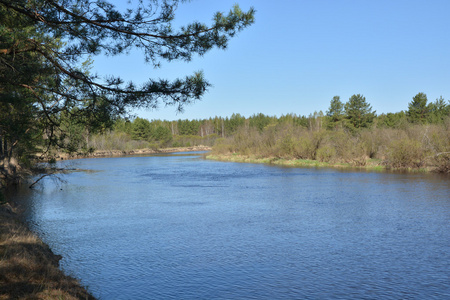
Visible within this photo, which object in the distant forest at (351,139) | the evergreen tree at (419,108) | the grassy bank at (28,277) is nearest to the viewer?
the grassy bank at (28,277)

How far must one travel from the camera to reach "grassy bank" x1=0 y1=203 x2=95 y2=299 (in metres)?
6.75

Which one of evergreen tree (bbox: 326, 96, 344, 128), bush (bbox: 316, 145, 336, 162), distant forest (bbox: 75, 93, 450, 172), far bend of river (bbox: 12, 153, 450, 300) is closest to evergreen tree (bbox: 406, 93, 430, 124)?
distant forest (bbox: 75, 93, 450, 172)

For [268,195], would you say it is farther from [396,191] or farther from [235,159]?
[235,159]

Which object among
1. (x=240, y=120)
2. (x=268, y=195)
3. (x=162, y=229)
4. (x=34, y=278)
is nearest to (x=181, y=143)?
(x=240, y=120)

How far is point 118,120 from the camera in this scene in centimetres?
930

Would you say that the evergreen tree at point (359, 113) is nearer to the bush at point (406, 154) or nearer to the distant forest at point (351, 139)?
the distant forest at point (351, 139)

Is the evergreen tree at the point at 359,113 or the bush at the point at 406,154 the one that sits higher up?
the evergreen tree at the point at 359,113

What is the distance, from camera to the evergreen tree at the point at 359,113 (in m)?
69.5

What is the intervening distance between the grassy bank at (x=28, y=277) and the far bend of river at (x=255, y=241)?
1.07 m

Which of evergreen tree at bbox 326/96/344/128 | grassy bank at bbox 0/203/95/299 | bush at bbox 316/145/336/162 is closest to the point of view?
grassy bank at bbox 0/203/95/299

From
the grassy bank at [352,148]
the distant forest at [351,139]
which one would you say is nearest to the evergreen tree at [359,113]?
the distant forest at [351,139]

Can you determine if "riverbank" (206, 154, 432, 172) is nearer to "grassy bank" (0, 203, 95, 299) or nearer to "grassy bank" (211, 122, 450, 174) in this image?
"grassy bank" (211, 122, 450, 174)

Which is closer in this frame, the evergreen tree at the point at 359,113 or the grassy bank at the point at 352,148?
the grassy bank at the point at 352,148

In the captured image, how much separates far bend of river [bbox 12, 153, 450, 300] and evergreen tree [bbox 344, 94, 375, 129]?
46.1 m
